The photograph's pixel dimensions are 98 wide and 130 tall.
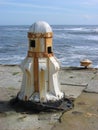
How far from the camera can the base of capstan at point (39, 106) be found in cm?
534

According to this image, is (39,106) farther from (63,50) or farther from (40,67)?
(63,50)

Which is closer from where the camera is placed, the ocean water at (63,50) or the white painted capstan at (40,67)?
the white painted capstan at (40,67)

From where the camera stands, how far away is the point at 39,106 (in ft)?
17.5

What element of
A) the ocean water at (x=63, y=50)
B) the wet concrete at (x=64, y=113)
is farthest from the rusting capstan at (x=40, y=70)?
the ocean water at (x=63, y=50)

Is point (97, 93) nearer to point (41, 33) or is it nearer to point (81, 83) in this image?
point (81, 83)

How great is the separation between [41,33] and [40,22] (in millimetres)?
198

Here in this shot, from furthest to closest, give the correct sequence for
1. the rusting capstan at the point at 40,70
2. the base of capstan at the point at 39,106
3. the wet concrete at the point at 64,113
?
the rusting capstan at the point at 40,70, the base of capstan at the point at 39,106, the wet concrete at the point at 64,113

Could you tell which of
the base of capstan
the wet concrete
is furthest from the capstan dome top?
the wet concrete

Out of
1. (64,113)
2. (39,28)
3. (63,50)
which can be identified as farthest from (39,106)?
(63,50)

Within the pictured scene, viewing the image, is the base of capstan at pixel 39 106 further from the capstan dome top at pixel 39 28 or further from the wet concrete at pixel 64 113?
the capstan dome top at pixel 39 28

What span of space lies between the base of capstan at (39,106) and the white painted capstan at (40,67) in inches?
2.7

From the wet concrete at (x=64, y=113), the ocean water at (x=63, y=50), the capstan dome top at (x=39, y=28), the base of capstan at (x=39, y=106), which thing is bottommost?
the ocean water at (x=63, y=50)

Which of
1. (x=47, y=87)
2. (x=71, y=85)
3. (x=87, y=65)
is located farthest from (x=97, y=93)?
(x=87, y=65)

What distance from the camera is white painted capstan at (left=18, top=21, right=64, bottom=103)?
5441mm
